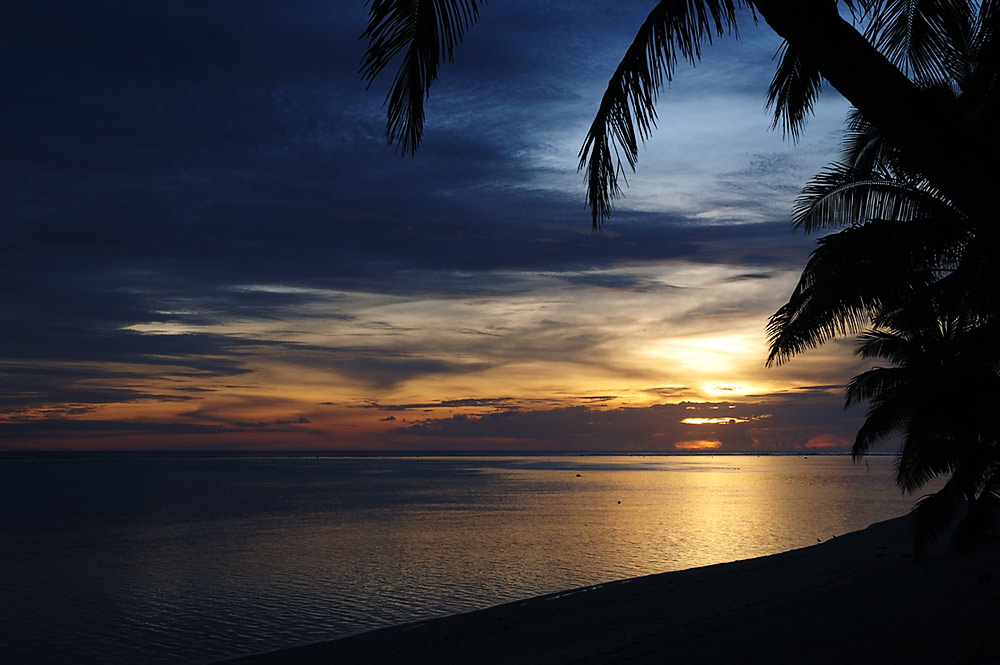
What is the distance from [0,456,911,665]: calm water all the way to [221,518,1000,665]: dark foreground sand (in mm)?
3418

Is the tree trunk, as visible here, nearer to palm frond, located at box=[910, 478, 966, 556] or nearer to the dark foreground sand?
the dark foreground sand

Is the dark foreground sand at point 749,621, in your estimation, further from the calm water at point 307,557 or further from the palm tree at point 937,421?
the calm water at point 307,557

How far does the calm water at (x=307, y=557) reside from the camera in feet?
66.2

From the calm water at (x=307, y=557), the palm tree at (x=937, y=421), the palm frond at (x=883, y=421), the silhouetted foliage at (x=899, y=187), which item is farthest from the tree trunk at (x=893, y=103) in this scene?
the calm water at (x=307, y=557)

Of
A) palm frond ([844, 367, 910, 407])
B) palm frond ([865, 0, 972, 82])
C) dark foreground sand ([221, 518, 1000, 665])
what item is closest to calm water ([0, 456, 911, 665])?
dark foreground sand ([221, 518, 1000, 665])

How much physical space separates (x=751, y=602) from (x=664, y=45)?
1181 centimetres

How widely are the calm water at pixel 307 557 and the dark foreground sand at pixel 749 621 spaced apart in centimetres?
342

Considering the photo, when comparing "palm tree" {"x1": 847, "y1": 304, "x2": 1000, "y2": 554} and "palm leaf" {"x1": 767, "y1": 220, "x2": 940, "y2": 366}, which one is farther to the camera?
"palm tree" {"x1": 847, "y1": 304, "x2": 1000, "y2": 554}

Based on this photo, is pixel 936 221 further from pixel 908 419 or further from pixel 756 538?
pixel 756 538

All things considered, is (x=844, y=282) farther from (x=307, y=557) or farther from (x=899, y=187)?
(x=307, y=557)

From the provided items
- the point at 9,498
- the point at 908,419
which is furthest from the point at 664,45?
the point at 9,498

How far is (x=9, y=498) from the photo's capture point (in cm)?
7462

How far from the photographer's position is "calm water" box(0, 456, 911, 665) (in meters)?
20.2

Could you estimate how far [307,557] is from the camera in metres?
33.0
